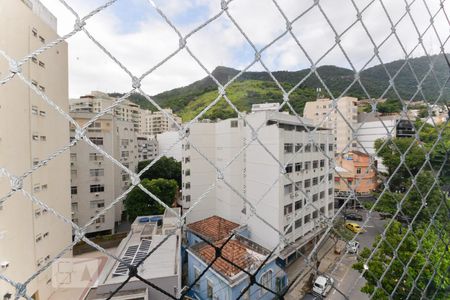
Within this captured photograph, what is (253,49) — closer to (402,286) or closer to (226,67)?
(226,67)

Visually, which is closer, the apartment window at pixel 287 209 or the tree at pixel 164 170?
the apartment window at pixel 287 209

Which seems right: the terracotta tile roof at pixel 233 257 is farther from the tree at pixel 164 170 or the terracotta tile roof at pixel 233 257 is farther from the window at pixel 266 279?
the tree at pixel 164 170

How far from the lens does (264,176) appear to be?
3.99 metres

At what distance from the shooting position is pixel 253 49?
446 millimetres

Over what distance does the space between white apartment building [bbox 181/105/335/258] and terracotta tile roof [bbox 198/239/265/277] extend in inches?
19.9

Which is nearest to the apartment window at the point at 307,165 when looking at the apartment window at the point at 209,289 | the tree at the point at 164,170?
the apartment window at the point at 209,289

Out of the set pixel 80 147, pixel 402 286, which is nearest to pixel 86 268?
pixel 80 147

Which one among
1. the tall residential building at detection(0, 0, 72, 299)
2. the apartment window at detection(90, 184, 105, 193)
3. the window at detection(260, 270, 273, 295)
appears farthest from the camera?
the apartment window at detection(90, 184, 105, 193)

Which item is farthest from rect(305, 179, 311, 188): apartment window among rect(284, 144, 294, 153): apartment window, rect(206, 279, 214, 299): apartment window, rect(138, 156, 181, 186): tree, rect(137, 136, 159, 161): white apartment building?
rect(137, 136, 159, 161): white apartment building

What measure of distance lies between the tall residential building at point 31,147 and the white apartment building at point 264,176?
2105mm

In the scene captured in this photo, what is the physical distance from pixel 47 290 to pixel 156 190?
2.95 meters

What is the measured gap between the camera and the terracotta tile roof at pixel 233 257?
2661mm

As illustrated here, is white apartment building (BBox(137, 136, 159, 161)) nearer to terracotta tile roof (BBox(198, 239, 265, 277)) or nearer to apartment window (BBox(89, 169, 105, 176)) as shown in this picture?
apartment window (BBox(89, 169, 105, 176))

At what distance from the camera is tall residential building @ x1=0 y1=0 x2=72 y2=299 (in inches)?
90.4
